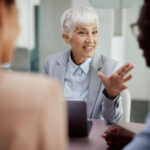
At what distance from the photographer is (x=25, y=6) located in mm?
4098

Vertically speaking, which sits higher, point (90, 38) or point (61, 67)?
point (90, 38)

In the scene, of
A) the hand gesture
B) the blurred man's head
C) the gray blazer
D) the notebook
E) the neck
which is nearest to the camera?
the blurred man's head

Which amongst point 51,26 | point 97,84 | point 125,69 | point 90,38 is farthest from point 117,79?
point 51,26

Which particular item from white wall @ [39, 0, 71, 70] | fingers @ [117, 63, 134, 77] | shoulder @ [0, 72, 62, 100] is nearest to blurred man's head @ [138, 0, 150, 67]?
shoulder @ [0, 72, 62, 100]

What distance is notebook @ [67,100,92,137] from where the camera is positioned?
168 centimetres

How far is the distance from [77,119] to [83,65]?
2.23ft

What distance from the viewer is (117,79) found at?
5.84 ft

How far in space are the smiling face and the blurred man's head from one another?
1176 mm

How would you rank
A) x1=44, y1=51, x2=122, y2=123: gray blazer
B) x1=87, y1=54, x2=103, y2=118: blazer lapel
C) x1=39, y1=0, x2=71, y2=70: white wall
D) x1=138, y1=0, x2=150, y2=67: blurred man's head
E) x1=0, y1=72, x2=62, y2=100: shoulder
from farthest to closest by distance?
x1=39, y1=0, x2=71, y2=70: white wall
x1=87, y1=54, x2=103, y2=118: blazer lapel
x1=44, y1=51, x2=122, y2=123: gray blazer
x1=138, y1=0, x2=150, y2=67: blurred man's head
x1=0, y1=72, x2=62, y2=100: shoulder

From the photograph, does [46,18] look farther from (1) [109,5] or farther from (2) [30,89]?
(2) [30,89]

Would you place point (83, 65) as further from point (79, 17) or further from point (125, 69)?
point (125, 69)

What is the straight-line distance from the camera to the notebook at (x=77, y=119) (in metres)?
1.68

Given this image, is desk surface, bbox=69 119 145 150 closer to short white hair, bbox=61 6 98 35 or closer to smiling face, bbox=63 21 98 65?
smiling face, bbox=63 21 98 65

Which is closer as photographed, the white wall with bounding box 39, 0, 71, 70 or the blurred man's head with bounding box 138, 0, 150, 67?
the blurred man's head with bounding box 138, 0, 150, 67
